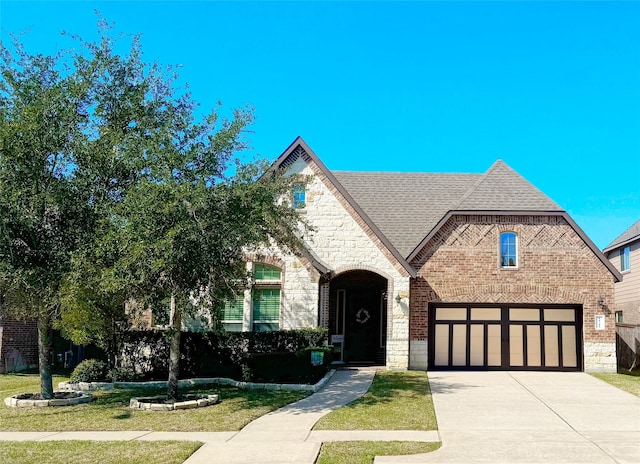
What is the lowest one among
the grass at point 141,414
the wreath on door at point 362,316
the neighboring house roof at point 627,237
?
the grass at point 141,414

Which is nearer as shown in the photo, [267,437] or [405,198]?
[267,437]

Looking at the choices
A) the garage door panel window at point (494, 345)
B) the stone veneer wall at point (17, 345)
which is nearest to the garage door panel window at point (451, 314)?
the garage door panel window at point (494, 345)

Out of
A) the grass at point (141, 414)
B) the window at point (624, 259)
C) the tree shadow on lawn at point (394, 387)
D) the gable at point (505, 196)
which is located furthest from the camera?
the window at point (624, 259)

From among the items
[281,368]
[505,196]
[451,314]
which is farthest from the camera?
[505,196]

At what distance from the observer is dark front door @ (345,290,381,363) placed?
77.3ft

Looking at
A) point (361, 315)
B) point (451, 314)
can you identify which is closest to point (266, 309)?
point (361, 315)

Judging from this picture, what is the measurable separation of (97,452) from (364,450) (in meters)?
4.21

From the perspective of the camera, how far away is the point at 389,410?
13664 millimetres

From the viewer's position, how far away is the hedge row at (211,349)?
18.8m

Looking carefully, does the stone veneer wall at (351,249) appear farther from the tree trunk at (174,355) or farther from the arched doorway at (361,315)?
the tree trunk at (174,355)

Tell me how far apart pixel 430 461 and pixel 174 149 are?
331 inches

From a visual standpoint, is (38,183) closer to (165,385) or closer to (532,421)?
(165,385)

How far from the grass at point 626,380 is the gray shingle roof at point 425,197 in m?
5.78

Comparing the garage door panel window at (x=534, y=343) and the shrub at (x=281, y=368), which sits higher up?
the garage door panel window at (x=534, y=343)
